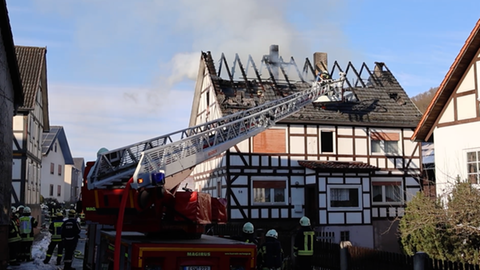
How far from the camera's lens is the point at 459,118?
667 inches

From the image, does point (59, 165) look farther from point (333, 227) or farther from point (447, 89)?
point (447, 89)

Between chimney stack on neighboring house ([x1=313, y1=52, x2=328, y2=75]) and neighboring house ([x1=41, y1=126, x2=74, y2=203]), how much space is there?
27646 mm

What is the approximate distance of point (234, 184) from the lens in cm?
2445

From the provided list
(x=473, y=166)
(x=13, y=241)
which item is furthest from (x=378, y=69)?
(x=13, y=241)

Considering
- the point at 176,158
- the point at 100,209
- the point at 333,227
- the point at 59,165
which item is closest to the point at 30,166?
the point at 333,227

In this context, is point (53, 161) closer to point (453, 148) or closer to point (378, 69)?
point (378, 69)

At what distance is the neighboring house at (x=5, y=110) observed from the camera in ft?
45.7

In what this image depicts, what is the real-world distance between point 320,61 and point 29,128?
51.3 feet

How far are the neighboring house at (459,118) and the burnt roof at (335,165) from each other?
6798mm

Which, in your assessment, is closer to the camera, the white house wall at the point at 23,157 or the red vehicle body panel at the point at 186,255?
the red vehicle body panel at the point at 186,255

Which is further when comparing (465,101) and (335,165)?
(335,165)

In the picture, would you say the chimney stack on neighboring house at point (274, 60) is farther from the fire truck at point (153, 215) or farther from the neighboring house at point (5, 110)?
the neighboring house at point (5, 110)

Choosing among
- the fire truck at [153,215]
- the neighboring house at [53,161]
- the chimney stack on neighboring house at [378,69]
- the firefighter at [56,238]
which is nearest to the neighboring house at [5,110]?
the firefighter at [56,238]

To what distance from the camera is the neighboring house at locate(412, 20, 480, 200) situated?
53.4 ft
